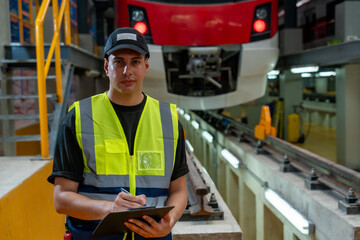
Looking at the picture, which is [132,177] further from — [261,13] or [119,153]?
[261,13]

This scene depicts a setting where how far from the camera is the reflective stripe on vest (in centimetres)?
134

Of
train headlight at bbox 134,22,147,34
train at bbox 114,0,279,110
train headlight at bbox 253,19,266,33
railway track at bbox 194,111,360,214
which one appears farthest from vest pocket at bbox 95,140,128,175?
train headlight at bbox 253,19,266,33

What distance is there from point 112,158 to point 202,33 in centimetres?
354

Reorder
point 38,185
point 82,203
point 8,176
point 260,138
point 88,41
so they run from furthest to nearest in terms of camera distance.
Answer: point 88,41
point 260,138
point 38,185
point 8,176
point 82,203

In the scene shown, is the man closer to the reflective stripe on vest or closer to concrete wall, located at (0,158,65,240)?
the reflective stripe on vest

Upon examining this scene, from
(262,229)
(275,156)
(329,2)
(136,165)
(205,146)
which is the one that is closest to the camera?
(136,165)

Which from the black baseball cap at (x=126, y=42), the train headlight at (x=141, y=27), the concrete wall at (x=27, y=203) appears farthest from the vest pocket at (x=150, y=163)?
the train headlight at (x=141, y=27)

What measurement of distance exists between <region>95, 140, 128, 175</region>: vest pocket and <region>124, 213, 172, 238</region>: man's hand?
203mm

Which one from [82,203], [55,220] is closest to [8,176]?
[55,220]

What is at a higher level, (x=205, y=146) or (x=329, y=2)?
(x=329, y=2)

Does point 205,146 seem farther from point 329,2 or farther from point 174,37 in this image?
point 329,2

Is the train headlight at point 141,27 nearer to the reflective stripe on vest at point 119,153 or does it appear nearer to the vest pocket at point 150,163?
the reflective stripe on vest at point 119,153

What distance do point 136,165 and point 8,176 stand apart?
1.17 m

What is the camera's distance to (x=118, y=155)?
1359mm
